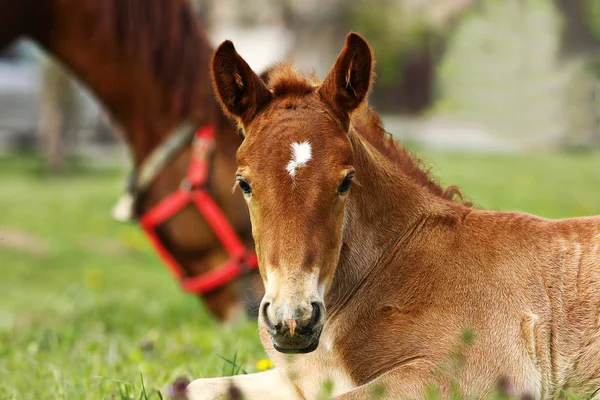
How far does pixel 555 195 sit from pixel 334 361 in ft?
35.8

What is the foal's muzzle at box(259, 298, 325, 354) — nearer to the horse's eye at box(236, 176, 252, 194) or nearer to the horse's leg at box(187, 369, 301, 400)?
the horse's eye at box(236, 176, 252, 194)

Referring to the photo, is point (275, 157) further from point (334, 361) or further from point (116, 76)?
point (116, 76)

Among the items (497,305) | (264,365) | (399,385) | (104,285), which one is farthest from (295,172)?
(104,285)

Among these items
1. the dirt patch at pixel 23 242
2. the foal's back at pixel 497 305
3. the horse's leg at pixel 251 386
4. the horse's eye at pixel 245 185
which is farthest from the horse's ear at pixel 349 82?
the dirt patch at pixel 23 242

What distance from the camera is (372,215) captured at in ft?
12.1

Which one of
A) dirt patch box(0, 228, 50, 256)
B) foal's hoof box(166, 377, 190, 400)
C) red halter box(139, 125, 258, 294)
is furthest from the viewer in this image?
dirt patch box(0, 228, 50, 256)

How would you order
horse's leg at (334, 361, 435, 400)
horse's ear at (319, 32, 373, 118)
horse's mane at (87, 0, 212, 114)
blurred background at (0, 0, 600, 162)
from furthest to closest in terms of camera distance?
blurred background at (0, 0, 600, 162)
horse's mane at (87, 0, 212, 114)
horse's ear at (319, 32, 373, 118)
horse's leg at (334, 361, 435, 400)

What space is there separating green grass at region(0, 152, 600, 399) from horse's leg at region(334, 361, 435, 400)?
2.71 feet

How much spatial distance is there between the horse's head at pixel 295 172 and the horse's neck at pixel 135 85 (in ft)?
7.78

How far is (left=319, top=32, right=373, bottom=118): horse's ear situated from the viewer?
3.38 metres

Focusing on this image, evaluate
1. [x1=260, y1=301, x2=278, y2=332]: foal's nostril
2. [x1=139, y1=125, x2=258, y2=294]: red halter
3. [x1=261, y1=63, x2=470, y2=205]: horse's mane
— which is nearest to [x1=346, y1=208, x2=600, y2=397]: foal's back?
[x1=261, y1=63, x2=470, y2=205]: horse's mane

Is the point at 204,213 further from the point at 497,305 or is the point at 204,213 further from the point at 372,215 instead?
the point at 497,305

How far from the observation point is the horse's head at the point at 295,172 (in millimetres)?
2947

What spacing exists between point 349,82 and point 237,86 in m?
0.43
